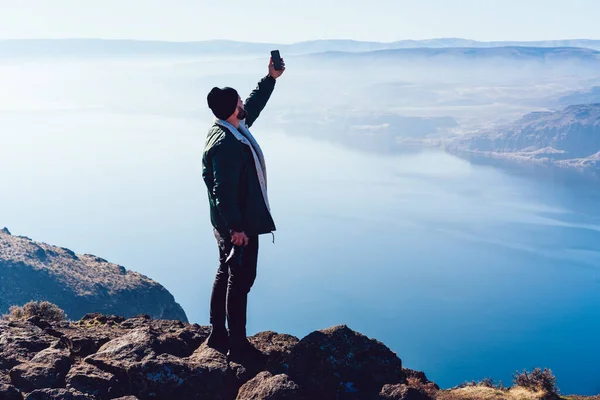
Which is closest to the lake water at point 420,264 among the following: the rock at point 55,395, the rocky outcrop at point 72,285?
the rocky outcrop at point 72,285

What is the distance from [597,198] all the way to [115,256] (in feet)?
421

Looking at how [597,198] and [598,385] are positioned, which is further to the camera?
[597,198]

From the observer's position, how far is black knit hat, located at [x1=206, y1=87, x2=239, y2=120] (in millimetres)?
4391

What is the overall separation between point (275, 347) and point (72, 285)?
51343mm

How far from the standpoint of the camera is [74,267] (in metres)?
56.7

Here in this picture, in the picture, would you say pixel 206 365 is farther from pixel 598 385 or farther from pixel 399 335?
pixel 399 335

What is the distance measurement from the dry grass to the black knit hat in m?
2.62

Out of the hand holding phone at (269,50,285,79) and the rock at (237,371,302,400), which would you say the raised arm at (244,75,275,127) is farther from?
the rock at (237,371,302,400)

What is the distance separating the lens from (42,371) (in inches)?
156

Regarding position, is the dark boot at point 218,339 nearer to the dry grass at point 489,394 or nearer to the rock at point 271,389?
the rock at point 271,389

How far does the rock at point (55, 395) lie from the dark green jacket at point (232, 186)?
1.47 metres

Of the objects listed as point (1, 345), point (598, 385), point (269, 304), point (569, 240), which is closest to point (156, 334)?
point (1, 345)

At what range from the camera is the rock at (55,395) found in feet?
12.2

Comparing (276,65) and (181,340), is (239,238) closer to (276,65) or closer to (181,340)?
(181,340)
